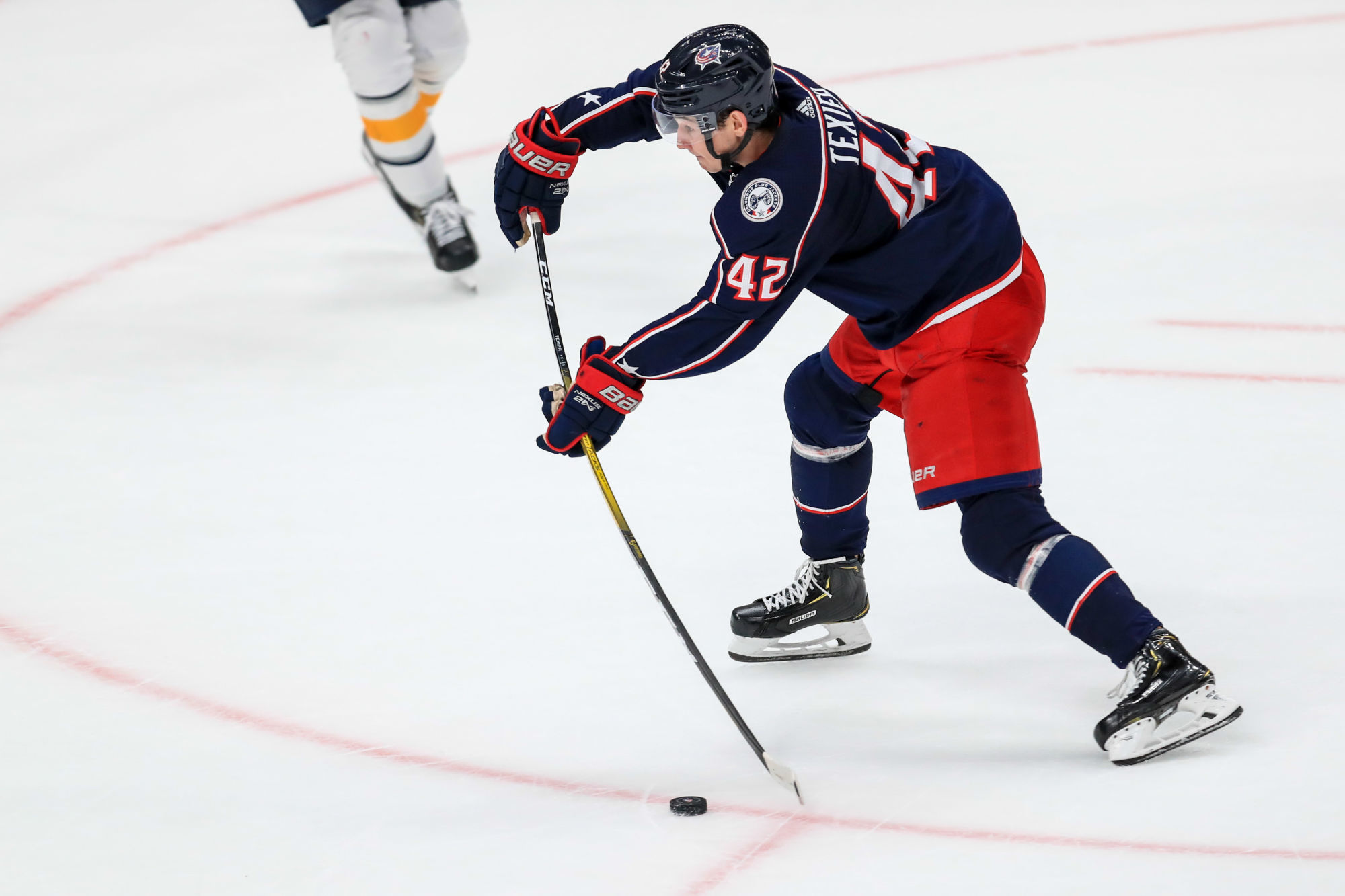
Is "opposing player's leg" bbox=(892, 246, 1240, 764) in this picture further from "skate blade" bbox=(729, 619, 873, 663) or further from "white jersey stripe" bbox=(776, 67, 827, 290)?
"skate blade" bbox=(729, 619, 873, 663)

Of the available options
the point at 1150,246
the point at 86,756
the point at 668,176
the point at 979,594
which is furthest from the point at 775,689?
the point at 668,176

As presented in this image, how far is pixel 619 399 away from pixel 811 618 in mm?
676

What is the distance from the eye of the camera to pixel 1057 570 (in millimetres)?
2066

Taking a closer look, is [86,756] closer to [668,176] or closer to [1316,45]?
[668,176]

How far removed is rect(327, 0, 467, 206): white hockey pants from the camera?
396 centimetres

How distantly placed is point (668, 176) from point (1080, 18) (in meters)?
2.49

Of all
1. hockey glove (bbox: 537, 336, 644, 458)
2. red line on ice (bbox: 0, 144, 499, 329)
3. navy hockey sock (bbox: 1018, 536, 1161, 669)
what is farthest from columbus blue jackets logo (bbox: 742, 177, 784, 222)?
red line on ice (bbox: 0, 144, 499, 329)

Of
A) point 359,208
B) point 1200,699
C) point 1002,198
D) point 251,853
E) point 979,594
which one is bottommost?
point 359,208

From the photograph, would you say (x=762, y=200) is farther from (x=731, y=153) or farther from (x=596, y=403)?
(x=596, y=403)

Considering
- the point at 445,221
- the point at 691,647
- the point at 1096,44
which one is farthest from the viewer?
the point at 1096,44

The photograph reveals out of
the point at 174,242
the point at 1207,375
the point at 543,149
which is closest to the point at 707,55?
the point at 543,149

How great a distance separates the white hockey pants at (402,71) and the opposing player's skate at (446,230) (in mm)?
36

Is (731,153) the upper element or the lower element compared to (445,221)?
upper

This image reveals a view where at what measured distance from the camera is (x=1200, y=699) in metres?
2.03
